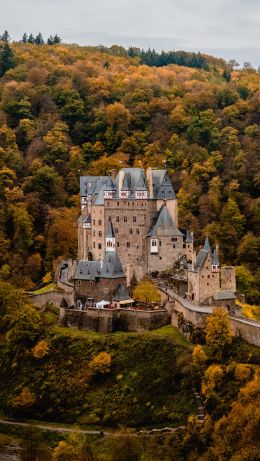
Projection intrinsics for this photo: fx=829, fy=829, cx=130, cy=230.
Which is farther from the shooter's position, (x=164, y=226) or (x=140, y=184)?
(x=140, y=184)

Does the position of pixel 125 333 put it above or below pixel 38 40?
below

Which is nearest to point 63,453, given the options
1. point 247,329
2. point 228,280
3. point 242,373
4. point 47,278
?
point 242,373

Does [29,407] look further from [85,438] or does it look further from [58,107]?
[58,107]

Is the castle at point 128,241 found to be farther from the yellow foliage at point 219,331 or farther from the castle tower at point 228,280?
the yellow foliage at point 219,331

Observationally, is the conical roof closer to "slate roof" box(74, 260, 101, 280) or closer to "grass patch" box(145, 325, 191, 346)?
"slate roof" box(74, 260, 101, 280)

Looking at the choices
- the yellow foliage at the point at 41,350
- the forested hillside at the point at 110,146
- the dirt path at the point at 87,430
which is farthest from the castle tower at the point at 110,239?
the dirt path at the point at 87,430

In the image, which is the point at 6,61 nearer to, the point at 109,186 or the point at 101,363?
the point at 109,186

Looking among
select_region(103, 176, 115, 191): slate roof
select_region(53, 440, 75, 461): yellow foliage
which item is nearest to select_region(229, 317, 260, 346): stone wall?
select_region(53, 440, 75, 461): yellow foliage

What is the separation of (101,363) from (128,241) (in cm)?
1205

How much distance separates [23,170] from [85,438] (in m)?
50.8

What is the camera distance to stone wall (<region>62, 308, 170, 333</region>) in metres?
59.4

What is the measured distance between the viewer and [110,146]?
105125 millimetres

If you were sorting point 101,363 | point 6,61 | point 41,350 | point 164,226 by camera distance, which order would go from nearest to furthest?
point 101,363, point 41,350, point 164,226, point 6,61

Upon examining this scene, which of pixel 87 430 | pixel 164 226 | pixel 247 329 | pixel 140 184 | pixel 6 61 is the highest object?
pixel 6 61
